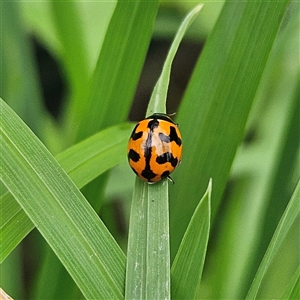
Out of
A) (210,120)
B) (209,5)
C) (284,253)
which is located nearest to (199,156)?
(210,120)

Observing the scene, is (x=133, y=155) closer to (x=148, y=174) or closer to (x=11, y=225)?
(x=148, y=174)

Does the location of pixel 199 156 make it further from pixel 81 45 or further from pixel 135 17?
pixel 81 45

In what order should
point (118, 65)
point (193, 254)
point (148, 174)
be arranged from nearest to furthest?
point (193, 254) → point (148, 174) → point (118, 65)

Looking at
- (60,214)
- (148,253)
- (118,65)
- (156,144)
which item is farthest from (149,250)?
(118,65)

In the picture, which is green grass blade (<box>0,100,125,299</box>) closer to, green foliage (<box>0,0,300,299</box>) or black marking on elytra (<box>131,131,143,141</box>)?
green foliage (<box>0,0,300,299</box>)

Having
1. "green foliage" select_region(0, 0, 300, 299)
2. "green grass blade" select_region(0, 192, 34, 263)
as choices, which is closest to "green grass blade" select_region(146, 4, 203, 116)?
"green foliage" select_region(0, 0, 300, 299)

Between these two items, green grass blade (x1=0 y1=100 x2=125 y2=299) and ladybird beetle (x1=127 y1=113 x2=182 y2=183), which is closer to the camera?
green grass blade (x1=0 y1=100 x2=125 y2=299)
